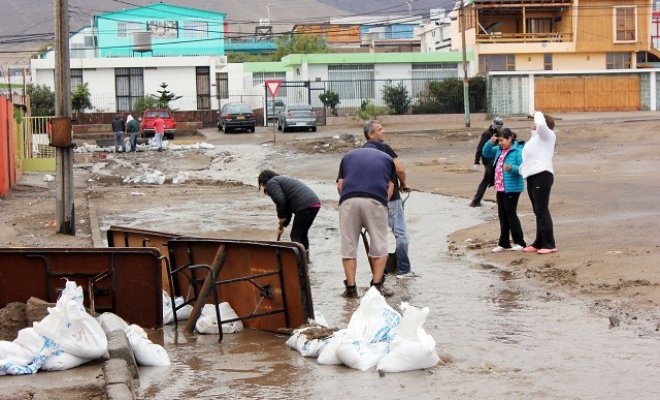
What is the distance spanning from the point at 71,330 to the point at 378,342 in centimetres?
225

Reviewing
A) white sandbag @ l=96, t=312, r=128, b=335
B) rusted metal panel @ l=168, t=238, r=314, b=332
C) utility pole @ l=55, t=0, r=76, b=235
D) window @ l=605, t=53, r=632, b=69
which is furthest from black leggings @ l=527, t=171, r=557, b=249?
window @ l=605, t=53, r=632, b=69

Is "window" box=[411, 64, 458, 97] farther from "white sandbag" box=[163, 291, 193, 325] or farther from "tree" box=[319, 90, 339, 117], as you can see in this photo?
"white sandbag" box=[163, 291, 193, 325]

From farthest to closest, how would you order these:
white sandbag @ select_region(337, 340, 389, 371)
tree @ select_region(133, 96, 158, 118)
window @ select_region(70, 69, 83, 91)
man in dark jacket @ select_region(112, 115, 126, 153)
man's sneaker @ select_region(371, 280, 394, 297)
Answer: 1. window @ select_region(70, 69, 83, 91)
2. tree @ select_region(133, 96, 158, 118)
3. man in dark jacket @ select_region(112, 115, 126, 153)
4. man's sneaker @ select_region(371, 280, 394, 297)
5. white sandbag @ select_region(337, 340, 389, 371)

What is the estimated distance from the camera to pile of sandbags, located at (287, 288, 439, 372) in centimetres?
774

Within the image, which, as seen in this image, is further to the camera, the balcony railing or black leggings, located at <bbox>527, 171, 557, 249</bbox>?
the balcony railing

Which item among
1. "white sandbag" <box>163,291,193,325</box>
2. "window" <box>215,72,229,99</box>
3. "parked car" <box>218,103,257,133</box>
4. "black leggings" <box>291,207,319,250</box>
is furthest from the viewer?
"window" <box>215,72,229,99</box>

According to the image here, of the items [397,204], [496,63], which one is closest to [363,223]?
[397,204]

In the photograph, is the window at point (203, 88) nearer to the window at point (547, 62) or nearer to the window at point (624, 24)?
the window at point (547, 62)

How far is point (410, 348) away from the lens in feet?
25.3

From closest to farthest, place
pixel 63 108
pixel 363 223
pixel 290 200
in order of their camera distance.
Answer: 1. pixel 363 223
2. pixel 290 200
3. pixel 63 108

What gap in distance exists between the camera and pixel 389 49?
107 meters

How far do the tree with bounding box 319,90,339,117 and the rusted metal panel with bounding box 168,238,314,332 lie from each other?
4870 cm

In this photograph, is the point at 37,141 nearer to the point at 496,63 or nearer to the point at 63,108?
the point at 63,108

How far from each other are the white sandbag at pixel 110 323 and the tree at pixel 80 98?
52622 millimetres
